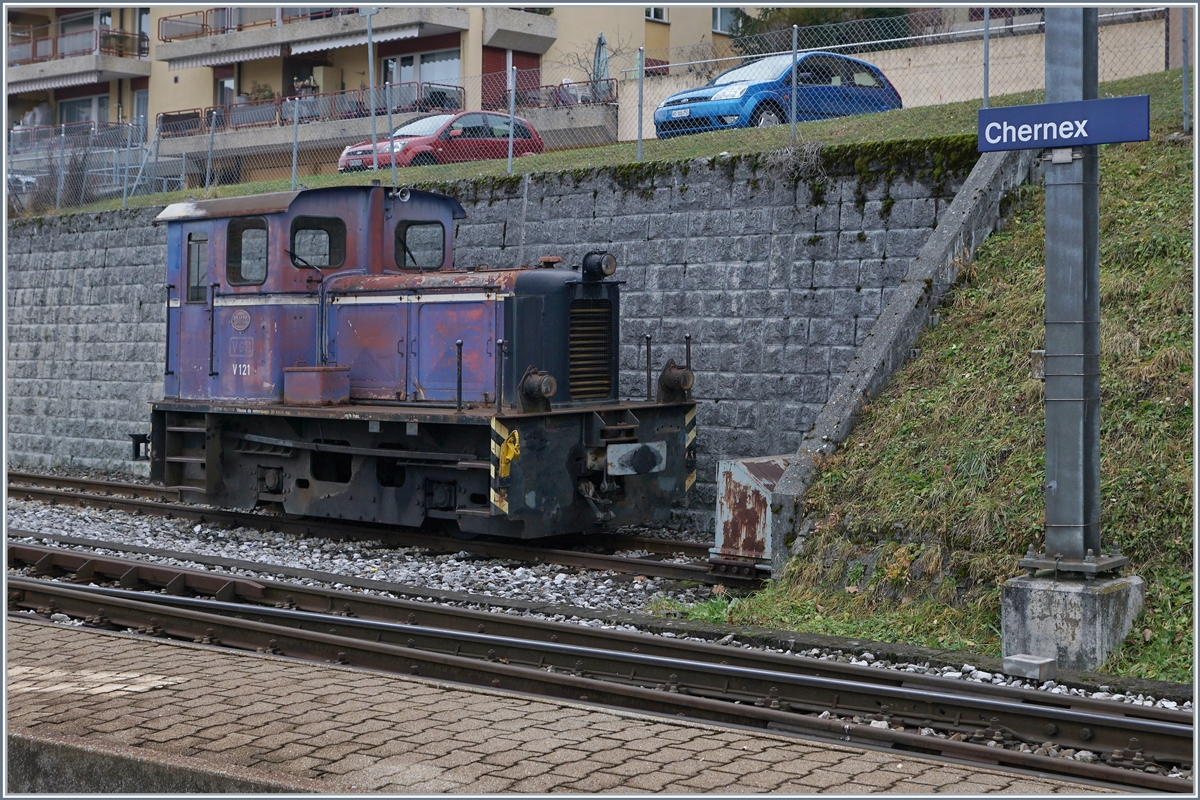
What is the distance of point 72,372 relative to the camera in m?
17.8

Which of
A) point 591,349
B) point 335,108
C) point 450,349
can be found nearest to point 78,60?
point 335,108

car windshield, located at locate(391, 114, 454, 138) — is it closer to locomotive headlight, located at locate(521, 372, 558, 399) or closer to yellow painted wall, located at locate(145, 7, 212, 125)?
locomotive headlight, located at locate(521, 372, 558, 399)

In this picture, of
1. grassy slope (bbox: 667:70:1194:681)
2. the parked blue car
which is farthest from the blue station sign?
the parked blue car

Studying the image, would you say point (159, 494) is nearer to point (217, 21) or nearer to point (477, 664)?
point (477, 664)

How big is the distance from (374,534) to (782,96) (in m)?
8.06

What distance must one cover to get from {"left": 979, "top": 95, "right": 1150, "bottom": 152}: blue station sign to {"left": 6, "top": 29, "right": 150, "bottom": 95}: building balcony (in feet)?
107

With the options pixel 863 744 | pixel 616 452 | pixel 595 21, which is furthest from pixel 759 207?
pixel 595 21

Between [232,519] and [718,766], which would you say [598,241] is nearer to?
[232,519]

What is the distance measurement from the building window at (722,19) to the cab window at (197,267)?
23.0 metres

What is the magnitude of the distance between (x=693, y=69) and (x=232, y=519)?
9024 millimetres

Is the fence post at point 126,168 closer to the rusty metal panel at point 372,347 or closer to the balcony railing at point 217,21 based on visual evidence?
the rusty metal panel at point 372,347

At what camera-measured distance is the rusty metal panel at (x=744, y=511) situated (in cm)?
885

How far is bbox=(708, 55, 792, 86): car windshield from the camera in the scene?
15453 millimetres

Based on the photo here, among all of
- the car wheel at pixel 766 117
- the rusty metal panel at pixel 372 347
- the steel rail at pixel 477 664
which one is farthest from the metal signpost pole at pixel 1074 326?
the car wheel at pixel 766 117
